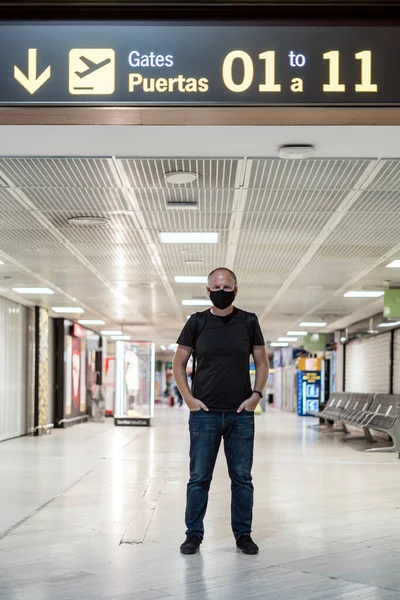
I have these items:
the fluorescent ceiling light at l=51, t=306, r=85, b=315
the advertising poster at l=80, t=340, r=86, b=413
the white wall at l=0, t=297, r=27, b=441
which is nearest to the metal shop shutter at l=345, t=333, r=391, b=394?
the fluorescent ceiling light at l=51, t=306, r=85, b=315

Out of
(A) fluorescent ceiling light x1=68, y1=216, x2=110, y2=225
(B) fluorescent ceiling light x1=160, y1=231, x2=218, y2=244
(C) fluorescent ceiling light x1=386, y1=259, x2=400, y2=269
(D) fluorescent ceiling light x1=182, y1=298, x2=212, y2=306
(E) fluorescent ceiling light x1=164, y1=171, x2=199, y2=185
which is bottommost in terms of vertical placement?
(D) fluorescent ceiling light x1=182, y1=298, x2=212, y2=306

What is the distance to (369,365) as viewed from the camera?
76.1 feet

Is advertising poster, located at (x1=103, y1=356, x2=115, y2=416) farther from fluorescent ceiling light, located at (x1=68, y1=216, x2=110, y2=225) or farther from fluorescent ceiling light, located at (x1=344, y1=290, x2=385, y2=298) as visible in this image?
fluorescent ceiling light, located at (x1=68, y1=216, x2=110, y2=225)

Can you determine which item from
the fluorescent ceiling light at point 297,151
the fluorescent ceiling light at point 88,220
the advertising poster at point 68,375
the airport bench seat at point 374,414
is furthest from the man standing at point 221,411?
the advertising poster at point 68,375

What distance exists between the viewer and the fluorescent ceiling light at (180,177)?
7.32 metres

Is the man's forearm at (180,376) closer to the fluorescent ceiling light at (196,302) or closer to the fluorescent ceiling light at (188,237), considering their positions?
the fluorescent ceiling light at (188,237)

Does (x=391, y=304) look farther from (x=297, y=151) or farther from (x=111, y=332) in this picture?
(x=111, y=332)

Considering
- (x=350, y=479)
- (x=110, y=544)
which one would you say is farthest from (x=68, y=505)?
(x=350, y=479)

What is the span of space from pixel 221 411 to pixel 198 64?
7.96 feet

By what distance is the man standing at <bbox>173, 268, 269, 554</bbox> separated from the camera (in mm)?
5281

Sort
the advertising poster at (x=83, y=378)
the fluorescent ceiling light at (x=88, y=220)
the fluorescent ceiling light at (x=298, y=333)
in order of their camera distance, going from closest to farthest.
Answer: the fluorescent ceiling light at (x=88, y=220) → the advertising poster at (x=83, y=378) → the fluorescent ceiling light at (x=298, y=333)

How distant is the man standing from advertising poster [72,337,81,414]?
2068cm

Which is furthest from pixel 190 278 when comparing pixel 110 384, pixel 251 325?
pixel 110 384

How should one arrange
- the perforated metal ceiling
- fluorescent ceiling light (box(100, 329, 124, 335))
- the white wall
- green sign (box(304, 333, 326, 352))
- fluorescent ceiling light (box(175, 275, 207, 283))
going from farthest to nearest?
fluorescent ceiling light (box(100, 329, 124, 335)), green sign (box(304, 333, 326, 352)), the white wall, fluorescent ceiling light (box(175, 275, 207, 283)), the perforated metal ceiling
